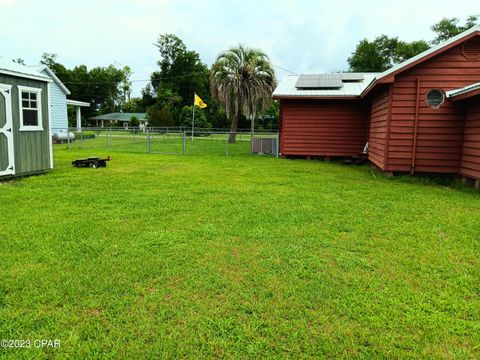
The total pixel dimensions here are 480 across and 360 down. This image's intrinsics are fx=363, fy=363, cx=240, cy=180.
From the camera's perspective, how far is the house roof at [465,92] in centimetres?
715

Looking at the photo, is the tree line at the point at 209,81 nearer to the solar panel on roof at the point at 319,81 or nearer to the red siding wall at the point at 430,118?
the solar panel on roof at the point at 319,81

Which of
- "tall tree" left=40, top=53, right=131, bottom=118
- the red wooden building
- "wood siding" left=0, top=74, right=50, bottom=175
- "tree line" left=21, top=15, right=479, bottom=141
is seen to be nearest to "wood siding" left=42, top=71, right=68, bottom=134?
"tree line" left=21, top=15, right=479, bottom=141

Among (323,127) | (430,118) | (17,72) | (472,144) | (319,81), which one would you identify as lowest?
(472,144)

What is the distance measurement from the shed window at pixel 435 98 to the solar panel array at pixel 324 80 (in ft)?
16.9

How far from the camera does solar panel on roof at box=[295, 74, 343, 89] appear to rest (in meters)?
13.9

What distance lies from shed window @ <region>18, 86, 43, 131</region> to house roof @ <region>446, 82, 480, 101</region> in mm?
9782

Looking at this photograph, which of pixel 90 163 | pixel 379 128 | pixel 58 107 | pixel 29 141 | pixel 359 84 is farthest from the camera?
pixel 58 107

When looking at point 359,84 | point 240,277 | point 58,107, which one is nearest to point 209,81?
point 58,107

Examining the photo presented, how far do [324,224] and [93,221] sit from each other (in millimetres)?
3101

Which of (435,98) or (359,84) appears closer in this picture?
(435,98)

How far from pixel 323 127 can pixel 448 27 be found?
3396 cm

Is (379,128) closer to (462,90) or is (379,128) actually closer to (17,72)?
(462,90)

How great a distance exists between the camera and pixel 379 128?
10.3 metres

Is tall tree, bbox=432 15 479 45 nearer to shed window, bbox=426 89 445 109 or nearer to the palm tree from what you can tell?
the palm tree
